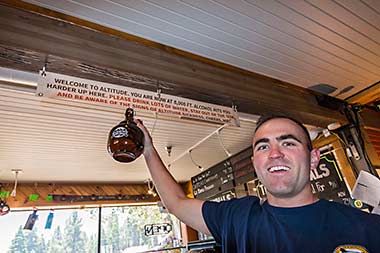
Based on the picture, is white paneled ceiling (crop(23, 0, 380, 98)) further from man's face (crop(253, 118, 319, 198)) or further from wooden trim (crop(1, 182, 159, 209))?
wooden trim (crop(1, 182, 159, 209))

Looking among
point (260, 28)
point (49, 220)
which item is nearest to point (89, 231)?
point (49, 220)

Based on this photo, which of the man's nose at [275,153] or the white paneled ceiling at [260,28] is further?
the white paneled ceiling at [260,28]

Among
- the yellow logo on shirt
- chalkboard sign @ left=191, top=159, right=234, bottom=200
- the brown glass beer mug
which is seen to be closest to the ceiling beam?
the brown glass beer mug

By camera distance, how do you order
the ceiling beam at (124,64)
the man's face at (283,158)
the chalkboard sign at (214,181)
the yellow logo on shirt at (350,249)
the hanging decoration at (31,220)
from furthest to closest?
the hanging decoration at (31,220), the chalkboard sign at (214,181), the ceiling beam at (124,64), the man's face at (283,158), the yellow logo on shirt at (350,249)

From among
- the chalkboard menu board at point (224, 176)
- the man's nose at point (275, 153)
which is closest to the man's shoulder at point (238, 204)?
the man's nose at point (275, 153)

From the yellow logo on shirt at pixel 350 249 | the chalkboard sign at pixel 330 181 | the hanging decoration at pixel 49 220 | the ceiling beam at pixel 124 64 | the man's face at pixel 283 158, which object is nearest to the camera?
the yellow logo on shirt at pixel 350 249

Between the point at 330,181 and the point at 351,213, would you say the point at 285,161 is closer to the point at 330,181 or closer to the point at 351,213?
the point at 351,213

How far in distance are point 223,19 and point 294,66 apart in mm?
987

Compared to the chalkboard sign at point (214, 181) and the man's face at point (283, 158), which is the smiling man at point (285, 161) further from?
the chalkboard sign at point (214, 181)

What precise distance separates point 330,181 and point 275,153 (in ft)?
8.69

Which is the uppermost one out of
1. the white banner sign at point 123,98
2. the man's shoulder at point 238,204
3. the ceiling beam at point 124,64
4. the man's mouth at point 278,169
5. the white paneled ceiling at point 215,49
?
the white paneled ceiling at point 215,49

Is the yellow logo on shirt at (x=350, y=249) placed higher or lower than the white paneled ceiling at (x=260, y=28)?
lower

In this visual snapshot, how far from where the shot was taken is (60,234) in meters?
4.92

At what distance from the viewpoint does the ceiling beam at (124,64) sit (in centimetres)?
141
